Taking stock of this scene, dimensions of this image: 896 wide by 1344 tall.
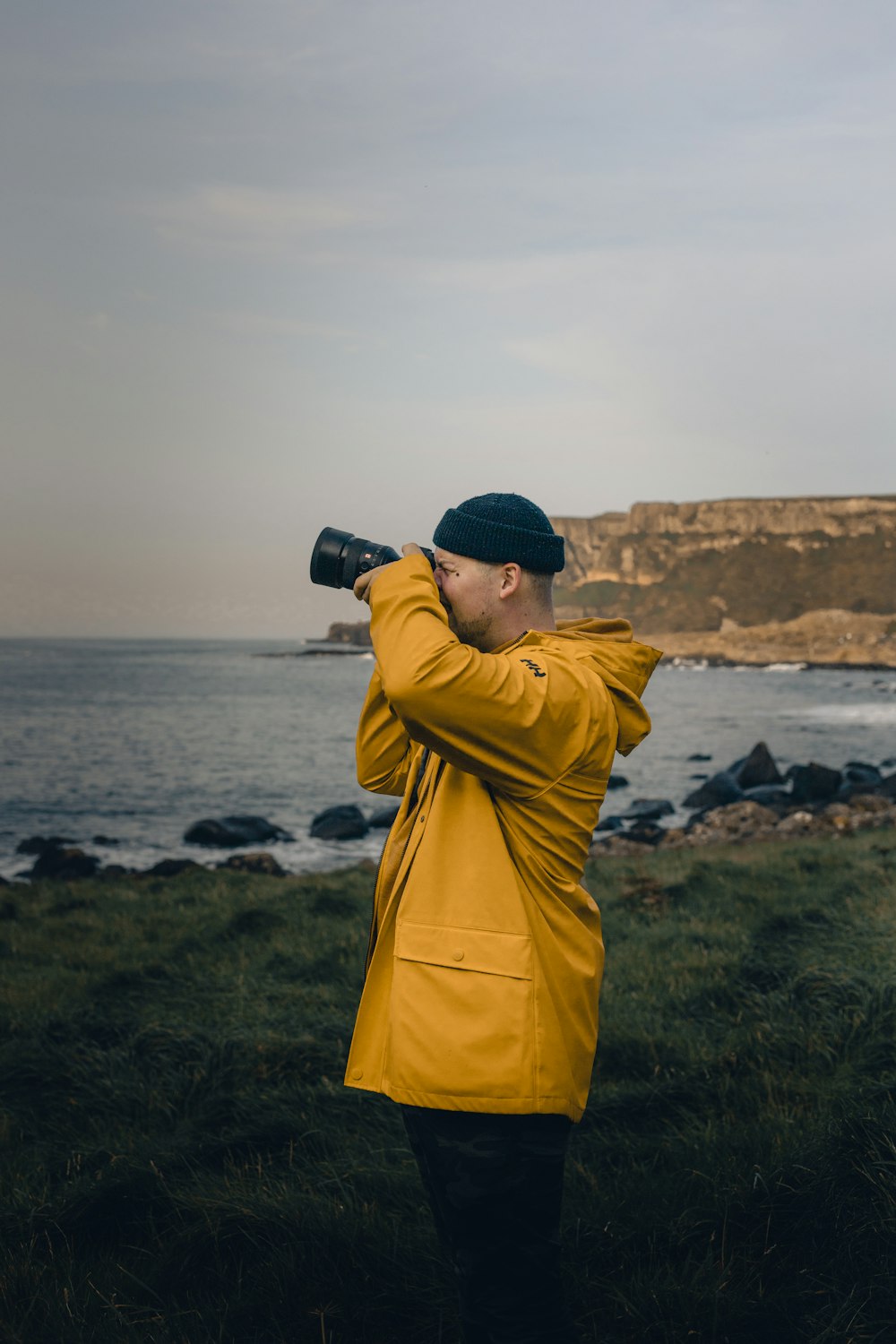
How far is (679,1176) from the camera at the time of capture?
3.17m

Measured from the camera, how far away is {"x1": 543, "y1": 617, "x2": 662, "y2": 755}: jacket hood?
221cm

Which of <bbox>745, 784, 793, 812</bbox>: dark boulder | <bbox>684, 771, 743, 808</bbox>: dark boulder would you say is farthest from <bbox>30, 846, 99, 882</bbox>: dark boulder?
<bbox>684, 771, 743, 808</bbox>: dark boulder

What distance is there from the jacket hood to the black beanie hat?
0.60 ft

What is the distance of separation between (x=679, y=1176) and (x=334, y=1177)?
1.15 m

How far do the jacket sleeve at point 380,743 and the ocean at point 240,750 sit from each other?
46.1 ft

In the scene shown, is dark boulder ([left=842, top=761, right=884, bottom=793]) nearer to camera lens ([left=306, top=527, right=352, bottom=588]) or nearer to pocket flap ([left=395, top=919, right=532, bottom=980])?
camera lens ([left=306, top=527, right=352, bottom=588])

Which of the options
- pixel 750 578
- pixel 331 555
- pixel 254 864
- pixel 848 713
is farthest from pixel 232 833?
pixel 750 578

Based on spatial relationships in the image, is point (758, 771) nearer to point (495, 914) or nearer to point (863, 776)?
point (863, 776)

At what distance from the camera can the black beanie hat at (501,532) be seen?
2.19 m

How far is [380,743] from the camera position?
2.50 metres

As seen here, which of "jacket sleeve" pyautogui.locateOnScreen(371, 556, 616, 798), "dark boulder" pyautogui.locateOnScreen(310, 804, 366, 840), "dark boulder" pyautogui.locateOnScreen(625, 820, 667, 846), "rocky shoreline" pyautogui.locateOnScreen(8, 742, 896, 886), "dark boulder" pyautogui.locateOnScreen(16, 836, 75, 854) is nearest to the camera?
"jacket sleeve" pyautogui.locateOnScreen(371, 556, 616, 798)

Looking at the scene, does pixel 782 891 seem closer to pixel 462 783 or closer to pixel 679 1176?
pixel 679 1176

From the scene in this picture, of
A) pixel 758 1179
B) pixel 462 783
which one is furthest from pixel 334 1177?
pixel 462 783

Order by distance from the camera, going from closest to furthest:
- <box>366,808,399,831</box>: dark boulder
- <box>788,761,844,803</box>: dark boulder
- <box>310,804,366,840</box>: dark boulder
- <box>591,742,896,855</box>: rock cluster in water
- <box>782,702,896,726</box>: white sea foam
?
<box>591,742,896,855</box>: rock cluster in water, <box>310,804,366,840</box>: dark boulder, <box>366,808,399,831</box>: dark boulder, <box>788,761,844,803</box>: dark boulder, <box>782,702,896,726</box>: white sea foam
